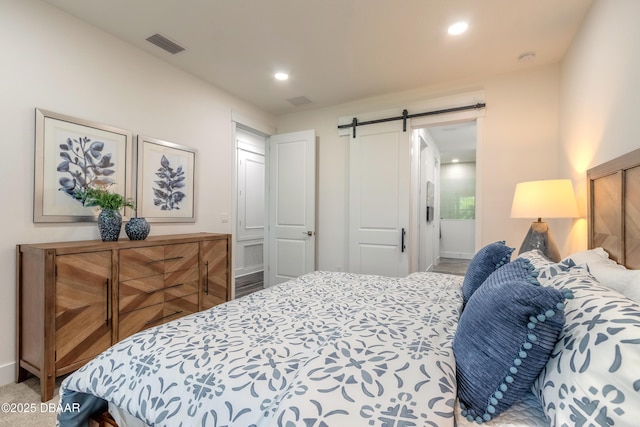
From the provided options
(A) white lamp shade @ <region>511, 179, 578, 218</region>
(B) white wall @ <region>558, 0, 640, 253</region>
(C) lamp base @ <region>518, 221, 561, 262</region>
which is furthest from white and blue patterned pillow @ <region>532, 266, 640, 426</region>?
(C) lamp base @ <region>518, 221, 561, 262</region>

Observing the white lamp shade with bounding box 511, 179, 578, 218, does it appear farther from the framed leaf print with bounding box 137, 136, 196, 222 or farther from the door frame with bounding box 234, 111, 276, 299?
the framed leaf print with bounding box 137, 136, 196, 222

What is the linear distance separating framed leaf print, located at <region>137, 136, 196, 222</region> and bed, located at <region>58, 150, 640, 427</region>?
1.84 metres

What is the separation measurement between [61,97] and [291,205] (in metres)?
2.63

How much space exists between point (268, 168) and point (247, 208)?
159 centimetres

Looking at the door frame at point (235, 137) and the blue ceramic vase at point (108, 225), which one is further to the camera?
the door frame at point (235, 137)

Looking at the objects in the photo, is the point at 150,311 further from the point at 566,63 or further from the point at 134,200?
the point at 566,63

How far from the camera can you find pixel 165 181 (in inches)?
115

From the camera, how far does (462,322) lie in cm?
103

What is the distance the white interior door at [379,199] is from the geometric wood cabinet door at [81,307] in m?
2.64

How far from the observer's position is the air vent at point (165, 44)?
98.9 inches

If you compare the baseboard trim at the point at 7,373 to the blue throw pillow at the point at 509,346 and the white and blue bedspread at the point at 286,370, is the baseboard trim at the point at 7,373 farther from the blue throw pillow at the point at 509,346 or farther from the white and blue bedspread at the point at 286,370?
the blue throw pillow at the point at 509,346

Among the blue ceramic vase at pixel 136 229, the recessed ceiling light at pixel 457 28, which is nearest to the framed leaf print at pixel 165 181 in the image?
the blue ceramic vase at pixel 136 229

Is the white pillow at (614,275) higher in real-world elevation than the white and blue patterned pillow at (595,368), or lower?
higher

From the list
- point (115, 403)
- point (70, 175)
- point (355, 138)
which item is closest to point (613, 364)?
point (115, 403)
